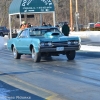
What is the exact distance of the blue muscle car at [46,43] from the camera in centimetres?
1575

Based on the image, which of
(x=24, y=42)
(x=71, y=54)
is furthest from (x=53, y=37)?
(x=24, y=42)

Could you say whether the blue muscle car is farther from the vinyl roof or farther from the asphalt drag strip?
the vinyl roof

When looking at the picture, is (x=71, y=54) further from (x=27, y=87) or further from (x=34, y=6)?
(x=34, y=6)

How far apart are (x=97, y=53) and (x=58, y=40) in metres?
4.40

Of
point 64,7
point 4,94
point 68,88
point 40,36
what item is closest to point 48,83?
point 68,88

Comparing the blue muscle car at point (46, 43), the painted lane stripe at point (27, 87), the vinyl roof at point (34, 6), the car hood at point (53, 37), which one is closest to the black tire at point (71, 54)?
the blue muscle car at point (46, 43)

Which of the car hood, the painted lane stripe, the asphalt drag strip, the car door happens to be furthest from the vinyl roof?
the asphalt drag strip

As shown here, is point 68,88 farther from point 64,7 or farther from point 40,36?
point 64,7

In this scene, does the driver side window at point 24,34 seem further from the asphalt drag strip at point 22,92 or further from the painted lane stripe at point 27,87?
the asphalt drag strip at point 22,92

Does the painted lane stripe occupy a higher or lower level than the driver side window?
lower

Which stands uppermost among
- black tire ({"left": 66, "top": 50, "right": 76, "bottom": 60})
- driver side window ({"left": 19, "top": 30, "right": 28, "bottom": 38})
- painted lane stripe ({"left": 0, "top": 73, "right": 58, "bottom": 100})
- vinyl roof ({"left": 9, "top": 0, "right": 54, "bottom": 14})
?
vinyl roof ({"left": 9, "top": 0, "right": 54, "bottom": 14})

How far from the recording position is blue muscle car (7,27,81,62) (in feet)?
51.7

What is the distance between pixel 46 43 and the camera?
1573cm

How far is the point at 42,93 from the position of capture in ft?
30.0
